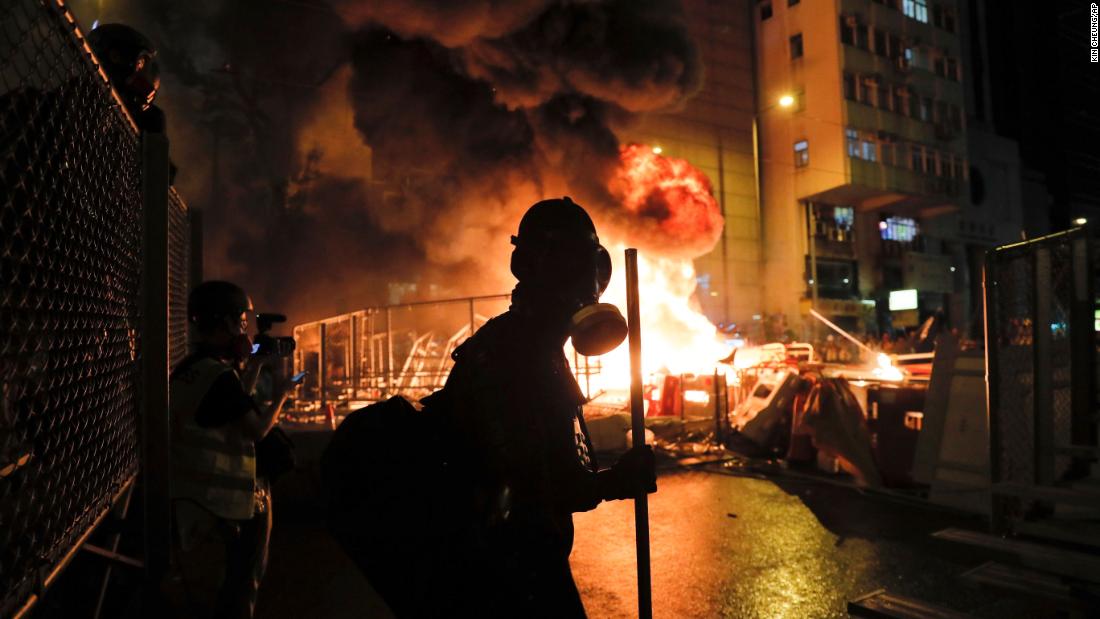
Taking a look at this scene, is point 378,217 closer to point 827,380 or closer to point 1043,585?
point 827,380

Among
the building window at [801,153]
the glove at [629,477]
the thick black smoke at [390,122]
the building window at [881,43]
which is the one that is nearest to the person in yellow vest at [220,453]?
the glove at [629,477]

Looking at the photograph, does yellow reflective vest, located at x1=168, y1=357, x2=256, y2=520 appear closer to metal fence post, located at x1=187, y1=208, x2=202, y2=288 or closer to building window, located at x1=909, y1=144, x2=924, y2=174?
metal fence post, located at x1=187, y1=208, x2=202, y2=288

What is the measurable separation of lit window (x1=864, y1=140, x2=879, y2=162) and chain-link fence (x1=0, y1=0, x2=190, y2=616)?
33.9 metres

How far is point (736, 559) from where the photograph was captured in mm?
4719

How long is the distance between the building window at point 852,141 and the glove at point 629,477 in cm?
3202

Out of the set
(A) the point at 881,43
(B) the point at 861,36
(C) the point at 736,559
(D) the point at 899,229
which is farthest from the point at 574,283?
(D) the point at 899,229

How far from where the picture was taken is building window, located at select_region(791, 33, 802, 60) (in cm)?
3133

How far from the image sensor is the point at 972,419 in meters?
6.00

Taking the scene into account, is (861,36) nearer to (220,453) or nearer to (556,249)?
(556,249)

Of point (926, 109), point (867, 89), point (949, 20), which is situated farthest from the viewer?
point (949, 20)

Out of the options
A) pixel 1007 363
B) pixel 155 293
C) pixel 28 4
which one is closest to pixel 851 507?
pixel 1007 363

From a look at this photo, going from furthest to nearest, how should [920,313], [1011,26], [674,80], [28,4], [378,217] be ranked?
[1011,26] → [920,313] → [378,217] → [674,80] → [28,4]

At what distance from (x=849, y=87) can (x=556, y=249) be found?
33.6 meters

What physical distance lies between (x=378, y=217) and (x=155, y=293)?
2161cm
